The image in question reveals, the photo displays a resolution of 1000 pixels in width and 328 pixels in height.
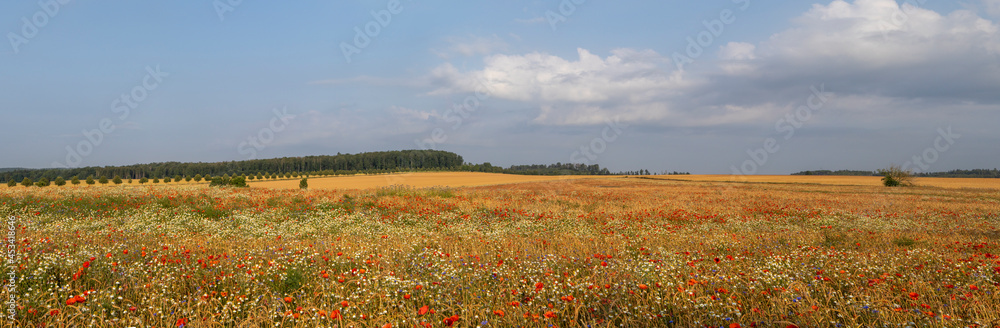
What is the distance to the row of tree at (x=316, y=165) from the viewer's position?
11112 cm

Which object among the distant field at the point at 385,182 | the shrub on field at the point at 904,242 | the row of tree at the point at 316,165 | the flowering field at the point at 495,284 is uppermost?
the row of tree at the point at 316,165

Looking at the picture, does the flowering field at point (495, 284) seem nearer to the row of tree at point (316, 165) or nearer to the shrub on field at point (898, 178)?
the shrub on field at point (898, 178)

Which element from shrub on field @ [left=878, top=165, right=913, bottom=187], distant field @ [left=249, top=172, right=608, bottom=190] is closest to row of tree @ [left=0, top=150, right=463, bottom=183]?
distant field @ [left=249, top=172, right=608, bottom=190]

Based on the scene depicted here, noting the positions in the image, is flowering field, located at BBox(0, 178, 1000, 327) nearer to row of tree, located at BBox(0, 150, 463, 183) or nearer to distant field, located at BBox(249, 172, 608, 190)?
distant field, located at BBox(249, 172, 608, 190)

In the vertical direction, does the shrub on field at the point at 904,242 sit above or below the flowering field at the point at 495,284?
below

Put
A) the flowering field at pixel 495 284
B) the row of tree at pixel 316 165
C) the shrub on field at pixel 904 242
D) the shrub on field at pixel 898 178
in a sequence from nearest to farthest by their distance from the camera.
Result: the flowering field at pixel 495 284, the shrub on field at pixel 904 242, the shrub on field at pixel 898 178, the row of tree at pixel 316 165

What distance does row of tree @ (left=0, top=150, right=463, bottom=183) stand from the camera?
111 m

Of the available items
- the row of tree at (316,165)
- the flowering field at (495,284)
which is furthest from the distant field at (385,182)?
the flowering field at (495,284)

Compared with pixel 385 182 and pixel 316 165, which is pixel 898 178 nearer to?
pixel 385 182

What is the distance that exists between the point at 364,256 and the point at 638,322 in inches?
185

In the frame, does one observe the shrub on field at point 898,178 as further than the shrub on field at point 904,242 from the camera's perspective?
Yes

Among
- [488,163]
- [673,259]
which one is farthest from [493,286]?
[488,163]

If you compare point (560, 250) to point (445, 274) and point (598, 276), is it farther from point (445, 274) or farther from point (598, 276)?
point (445, 274)

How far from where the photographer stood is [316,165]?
13188 cm
